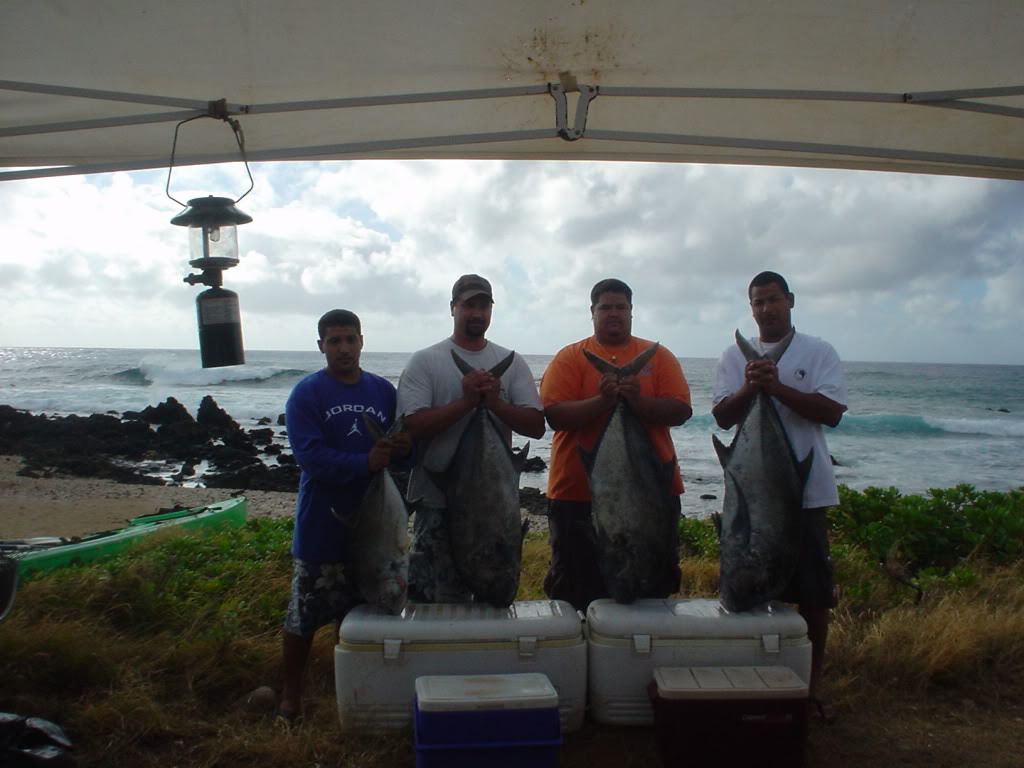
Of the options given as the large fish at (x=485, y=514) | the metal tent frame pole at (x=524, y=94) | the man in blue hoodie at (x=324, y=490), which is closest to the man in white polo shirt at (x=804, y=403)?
the metal tent frame pole at (x=524, y=94)

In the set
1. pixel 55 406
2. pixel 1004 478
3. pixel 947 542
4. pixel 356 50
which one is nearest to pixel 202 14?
pixel 356 50

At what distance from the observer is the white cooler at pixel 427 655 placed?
2840 millimetres

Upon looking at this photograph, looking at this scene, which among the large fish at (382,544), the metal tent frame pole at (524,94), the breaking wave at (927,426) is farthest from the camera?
the breaking wave at (927,426)

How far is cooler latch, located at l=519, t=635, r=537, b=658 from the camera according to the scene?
286cm

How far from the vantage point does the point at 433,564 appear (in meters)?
3.24

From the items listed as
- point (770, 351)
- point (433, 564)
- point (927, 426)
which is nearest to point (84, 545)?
point (433, 564)

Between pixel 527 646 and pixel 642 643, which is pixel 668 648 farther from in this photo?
pixel 527 646

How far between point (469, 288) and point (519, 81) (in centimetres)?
93

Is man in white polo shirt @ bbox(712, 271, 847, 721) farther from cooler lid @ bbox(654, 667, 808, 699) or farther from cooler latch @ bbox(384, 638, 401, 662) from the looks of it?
cooler latch @ bbox(384, 638, 401, 662)

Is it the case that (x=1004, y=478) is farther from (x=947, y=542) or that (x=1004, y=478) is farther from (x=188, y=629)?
(x=188, y=629)

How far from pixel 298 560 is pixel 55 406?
31.2 m

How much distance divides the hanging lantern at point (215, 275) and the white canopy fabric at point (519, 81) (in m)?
0.44

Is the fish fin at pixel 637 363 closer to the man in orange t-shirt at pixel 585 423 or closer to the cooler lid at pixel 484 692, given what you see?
the man in orange t-shirt at pixel 585 423

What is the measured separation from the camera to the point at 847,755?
115 inches
